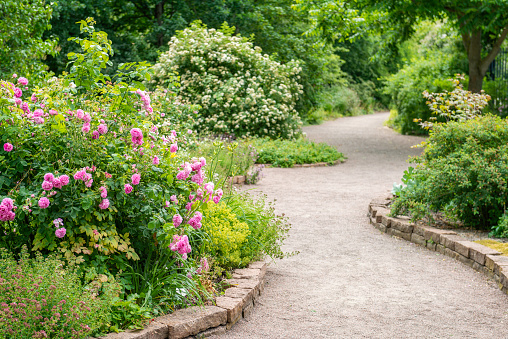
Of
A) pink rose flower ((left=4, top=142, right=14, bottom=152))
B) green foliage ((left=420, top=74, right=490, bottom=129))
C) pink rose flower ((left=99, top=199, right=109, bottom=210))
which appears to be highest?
green foliage ((left=420, top=74, right=490, bottom=129))

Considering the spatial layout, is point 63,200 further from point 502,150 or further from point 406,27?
point 406,27

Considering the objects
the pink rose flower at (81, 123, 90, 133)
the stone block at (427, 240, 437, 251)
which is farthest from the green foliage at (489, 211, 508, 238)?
the pink rose flower at (81, 123, 90, 133)

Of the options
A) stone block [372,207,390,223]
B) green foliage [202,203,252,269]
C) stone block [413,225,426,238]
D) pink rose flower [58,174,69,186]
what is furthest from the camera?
stone block [372,207,390,223]

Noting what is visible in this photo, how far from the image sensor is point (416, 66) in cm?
2017

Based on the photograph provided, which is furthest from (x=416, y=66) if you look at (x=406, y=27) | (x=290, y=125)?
(x=290, y=125)

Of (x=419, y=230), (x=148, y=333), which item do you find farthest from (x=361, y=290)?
(x=148, y=333)

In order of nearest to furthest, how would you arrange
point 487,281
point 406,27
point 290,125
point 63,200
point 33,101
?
1. point 63,200
2. point 33,101
3. point 487,281
4. point 290,125
5. point 406,27

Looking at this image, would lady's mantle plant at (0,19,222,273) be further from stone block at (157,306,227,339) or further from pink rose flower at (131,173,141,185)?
stone block at (157,306,227,339)

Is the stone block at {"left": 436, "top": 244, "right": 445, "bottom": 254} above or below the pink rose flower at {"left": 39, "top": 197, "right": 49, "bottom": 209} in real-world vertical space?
below

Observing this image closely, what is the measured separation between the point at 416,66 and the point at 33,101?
1829 cm

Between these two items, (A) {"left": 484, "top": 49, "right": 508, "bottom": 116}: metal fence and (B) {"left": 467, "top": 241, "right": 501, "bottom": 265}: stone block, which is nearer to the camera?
(B) {"left": 467, "top": 241, "right": 501, "bottom": 265}: stone block

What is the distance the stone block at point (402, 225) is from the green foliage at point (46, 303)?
4.31m

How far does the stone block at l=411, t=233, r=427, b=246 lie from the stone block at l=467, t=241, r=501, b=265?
2.38ft

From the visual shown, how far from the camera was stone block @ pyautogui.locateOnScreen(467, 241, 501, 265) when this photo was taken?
525cm
